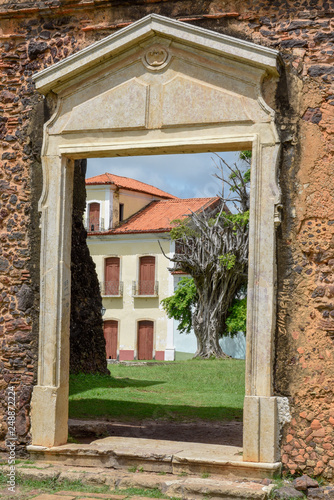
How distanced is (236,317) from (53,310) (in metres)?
18.3

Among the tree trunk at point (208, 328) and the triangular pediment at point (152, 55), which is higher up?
the triangular pediment at point (152, 55)

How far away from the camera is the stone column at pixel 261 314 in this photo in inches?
207

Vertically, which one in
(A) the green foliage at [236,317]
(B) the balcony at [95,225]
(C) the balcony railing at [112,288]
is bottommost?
(A) the green foliage at [236,317]

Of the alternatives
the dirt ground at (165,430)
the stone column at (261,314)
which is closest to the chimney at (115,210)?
the dirt ground at (165,430)

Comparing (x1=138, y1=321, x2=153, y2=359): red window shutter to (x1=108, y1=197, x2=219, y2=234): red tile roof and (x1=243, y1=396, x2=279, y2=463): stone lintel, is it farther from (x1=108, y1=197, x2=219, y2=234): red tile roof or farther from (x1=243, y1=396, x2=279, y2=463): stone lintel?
(x1=243, y1=396, x2=279, y2=463): stone lintel

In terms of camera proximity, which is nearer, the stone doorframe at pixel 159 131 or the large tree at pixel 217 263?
the stone doorframe at pixel 159 131

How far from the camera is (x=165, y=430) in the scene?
7656 mm

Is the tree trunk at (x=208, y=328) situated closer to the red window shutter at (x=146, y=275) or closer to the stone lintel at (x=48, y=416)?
the red window shutter at (x=146, y=275)

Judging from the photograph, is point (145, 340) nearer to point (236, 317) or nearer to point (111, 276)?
point (111, 276)

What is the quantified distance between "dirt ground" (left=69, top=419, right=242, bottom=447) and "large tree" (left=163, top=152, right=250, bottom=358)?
14.6 meters

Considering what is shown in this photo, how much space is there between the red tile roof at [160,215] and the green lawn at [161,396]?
16639 millimetres

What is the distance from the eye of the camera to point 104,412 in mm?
8867

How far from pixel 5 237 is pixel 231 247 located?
56.0 feet

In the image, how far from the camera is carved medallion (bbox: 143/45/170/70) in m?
5.93
